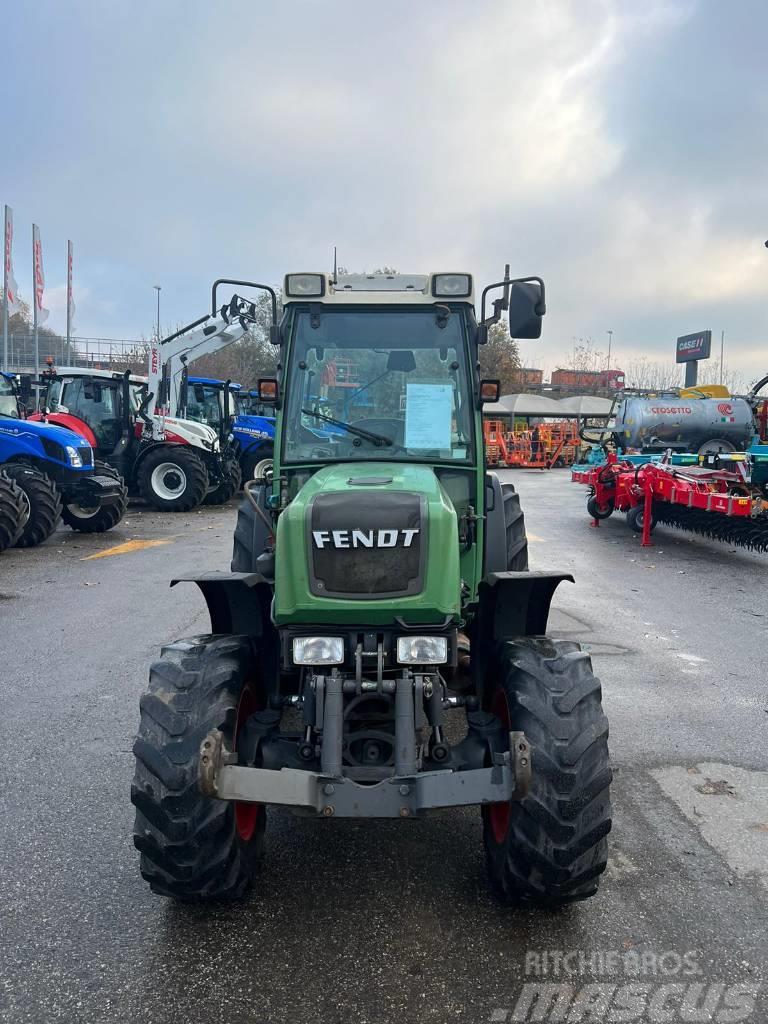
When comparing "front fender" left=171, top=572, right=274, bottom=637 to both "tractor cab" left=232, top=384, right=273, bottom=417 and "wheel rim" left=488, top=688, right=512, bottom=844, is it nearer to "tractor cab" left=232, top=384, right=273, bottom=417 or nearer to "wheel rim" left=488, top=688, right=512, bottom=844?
"wheel rim" left=488, top=688, right=512, bottom=844

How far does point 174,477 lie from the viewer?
16781 mm

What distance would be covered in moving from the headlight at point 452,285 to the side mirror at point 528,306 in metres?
0.25

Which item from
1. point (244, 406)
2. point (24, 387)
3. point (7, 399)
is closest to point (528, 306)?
point (7, 399)

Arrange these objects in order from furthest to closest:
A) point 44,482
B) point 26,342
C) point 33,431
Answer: point 26,342 < point 33,431 < point 44,482

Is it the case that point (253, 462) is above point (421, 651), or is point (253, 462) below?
above

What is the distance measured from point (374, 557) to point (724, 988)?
1.89 meters

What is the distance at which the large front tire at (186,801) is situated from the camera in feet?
9.55

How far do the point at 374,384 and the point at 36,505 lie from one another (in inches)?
349

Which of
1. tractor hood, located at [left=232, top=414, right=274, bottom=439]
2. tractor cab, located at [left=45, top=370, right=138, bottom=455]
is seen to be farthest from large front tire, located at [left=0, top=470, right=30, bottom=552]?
tractor hood, located at [left=232, top=414, right=274, bottom=439]

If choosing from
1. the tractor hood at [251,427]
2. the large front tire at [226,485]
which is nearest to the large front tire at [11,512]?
the large front tire at [226,485]

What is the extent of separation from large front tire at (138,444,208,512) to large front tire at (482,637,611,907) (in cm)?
1409

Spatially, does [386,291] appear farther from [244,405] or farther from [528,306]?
[244,405]

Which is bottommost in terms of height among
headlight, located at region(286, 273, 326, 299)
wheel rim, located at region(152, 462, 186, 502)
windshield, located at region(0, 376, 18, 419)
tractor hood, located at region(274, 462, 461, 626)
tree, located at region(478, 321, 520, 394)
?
wheel rim, located at region(152, 462, 186, 502)

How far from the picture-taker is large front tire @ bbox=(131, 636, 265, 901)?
9.55ft
